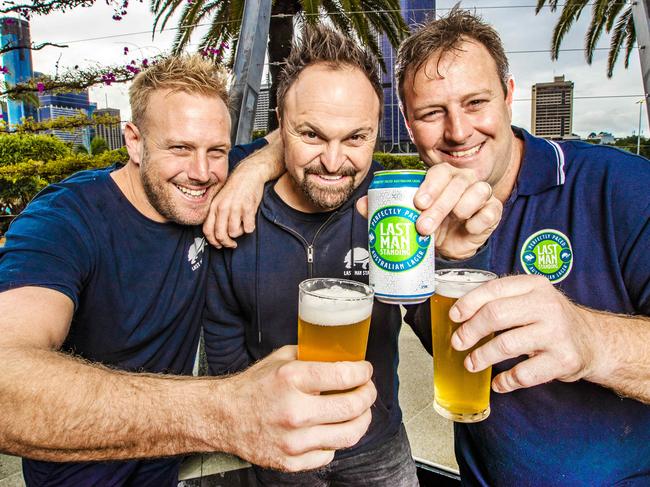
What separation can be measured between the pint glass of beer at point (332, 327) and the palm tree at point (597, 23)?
31.3ft

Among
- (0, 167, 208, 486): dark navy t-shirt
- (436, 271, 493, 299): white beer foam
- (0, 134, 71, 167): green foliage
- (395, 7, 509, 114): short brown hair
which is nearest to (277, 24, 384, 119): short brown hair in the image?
(395, 7, 509, 114): short brown hair

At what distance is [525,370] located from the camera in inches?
38.9

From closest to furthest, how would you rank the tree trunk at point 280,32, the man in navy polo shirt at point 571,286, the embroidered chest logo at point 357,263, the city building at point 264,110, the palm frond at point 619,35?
the man in navy polo shirt at point 571,286 < the embroidered chest logo at point 357,263 < the city building at point 264,110 < the tree trunk at point 280,32 < the palm frond at point 619,35

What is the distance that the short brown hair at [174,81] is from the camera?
201 cm

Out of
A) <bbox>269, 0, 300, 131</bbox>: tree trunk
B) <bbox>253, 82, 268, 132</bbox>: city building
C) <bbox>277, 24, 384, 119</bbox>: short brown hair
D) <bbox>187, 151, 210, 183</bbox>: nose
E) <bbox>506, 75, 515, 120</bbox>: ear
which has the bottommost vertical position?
<bbox>187, 151, 210, 183</bbox>: nose

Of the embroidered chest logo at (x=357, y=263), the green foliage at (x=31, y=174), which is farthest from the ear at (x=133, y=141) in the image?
the green foliage at (x=31, y=174)

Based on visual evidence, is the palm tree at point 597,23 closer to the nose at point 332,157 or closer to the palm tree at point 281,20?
the palm tree at point 281,20

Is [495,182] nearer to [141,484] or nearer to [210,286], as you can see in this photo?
[210,286]

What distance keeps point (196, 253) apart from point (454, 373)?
127 cm

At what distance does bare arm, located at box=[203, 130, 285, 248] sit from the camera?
5.99ft

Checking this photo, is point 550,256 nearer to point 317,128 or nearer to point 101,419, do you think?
point 317,128

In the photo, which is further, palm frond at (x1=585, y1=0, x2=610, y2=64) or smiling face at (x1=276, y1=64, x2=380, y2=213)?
palm frond at (x1=585, y1=0, x2=610, y2=64)

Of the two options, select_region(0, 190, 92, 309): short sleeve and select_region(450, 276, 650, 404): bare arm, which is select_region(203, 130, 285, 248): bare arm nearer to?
select_region(0, 190, 92, 309): short sleeve

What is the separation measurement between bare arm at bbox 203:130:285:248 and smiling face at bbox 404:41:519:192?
31.1 inches
